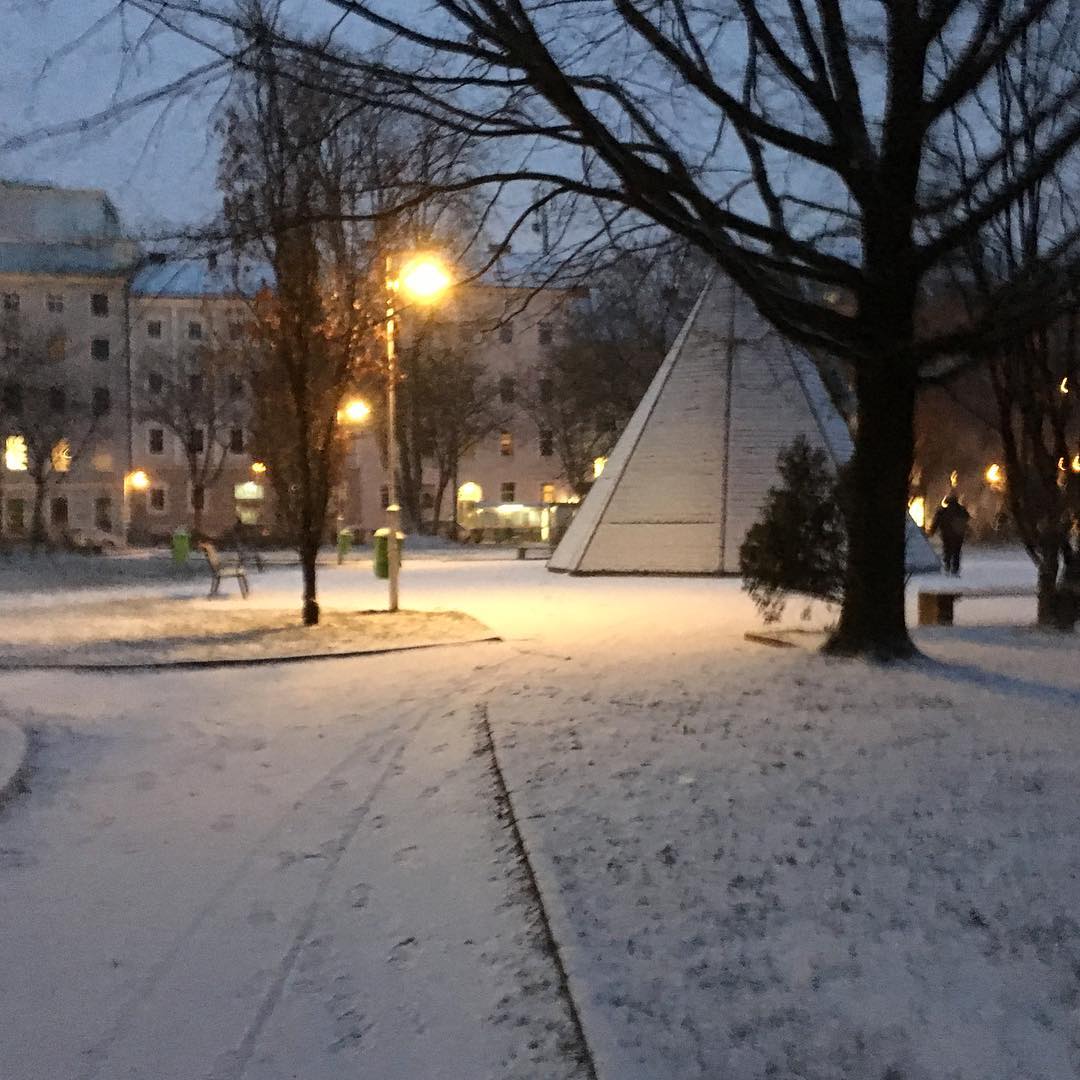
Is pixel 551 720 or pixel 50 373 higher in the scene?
pixel 50 373

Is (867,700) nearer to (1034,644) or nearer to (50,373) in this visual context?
(1034,644)

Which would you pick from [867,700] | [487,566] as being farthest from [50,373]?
[867,700]

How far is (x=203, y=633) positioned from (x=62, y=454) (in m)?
47.6

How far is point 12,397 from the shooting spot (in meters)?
43.3

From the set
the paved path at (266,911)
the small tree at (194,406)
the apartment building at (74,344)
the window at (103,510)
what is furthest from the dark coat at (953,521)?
the window at (103,510)

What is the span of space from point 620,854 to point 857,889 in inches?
45.2

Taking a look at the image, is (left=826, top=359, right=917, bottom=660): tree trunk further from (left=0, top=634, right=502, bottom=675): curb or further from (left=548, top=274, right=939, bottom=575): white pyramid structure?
(left=548, top=274, right=939, bottom=575): white pyramid structure

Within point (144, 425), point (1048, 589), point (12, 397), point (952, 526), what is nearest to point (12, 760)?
point (1048, 589)

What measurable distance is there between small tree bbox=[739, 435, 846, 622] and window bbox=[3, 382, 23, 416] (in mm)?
36959

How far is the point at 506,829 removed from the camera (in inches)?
255

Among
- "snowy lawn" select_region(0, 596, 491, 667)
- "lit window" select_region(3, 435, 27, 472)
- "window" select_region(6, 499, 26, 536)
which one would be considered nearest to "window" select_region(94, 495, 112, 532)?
"window" select_region(6, 499, 26, 536)

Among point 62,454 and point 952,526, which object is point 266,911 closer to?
point 952,526

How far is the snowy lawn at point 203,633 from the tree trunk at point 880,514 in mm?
4670

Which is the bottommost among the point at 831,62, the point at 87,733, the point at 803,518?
the point at 87,733
